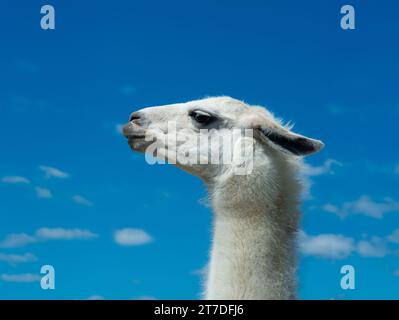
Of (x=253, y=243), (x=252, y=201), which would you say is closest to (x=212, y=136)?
(x=252, y=201)

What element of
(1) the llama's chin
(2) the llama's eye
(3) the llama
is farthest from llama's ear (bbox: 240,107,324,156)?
(1) the llama's chin

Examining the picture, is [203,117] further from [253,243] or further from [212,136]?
[253,243]

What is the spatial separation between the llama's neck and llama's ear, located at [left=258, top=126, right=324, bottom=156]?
43 centimetres

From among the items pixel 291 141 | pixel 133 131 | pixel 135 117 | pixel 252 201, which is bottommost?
pixel 252 201

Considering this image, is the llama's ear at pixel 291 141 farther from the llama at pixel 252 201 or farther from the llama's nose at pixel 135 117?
the llama's nose at pixel 135 117

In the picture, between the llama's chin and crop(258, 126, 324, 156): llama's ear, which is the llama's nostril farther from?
crop(258, 126, 324, 156): llama's ear

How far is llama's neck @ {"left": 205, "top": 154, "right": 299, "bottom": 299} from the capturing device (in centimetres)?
634

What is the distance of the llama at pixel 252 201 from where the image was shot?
6.39 m

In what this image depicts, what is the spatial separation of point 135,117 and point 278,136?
1.67 metres

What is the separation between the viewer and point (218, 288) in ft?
21.2

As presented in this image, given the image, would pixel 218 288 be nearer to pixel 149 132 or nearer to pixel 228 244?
pixel 228 244

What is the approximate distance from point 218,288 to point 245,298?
0.29m

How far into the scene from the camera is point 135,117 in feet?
24.6
